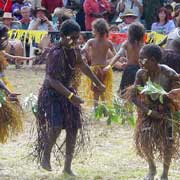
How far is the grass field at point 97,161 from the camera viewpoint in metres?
7.02

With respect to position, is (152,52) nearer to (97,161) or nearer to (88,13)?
(97,161)

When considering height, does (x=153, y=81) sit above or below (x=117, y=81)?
above

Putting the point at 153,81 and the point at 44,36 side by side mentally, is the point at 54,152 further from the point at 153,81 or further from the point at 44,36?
the point at 44,36

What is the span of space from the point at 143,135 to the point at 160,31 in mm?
9341

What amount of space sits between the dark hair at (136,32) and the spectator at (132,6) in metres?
7.10

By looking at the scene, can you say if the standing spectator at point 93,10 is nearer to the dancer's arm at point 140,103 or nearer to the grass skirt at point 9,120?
the grass skirt at point 9,120

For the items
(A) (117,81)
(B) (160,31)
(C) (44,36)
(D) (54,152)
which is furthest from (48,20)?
(D) (54,152)

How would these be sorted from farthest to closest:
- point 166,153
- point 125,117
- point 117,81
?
1. point 117,81
2. point 125,117
3. point 166,153

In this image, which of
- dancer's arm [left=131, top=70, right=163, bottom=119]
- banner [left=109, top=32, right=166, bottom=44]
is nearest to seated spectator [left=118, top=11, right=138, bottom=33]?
banner [left=109, top=32, right=166, bottom=44]

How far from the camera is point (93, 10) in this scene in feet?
55.1

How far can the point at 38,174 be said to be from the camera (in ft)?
23.1

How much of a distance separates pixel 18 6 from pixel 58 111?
36.6ft

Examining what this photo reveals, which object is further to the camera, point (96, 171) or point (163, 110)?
point (96, 171)

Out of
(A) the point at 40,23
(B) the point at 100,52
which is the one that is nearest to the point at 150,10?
(A) the point at 40,23
